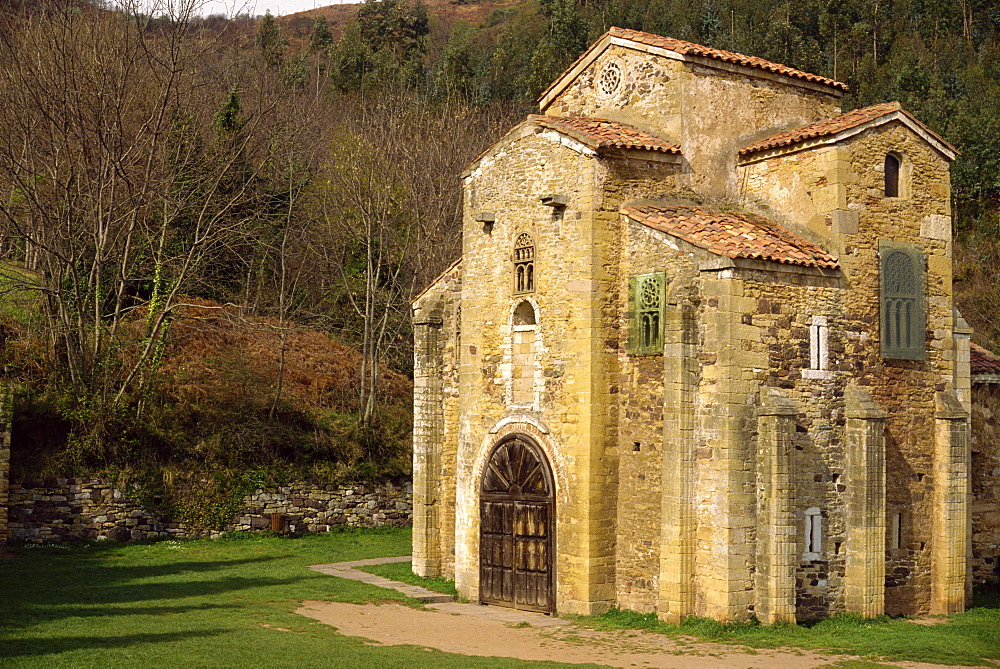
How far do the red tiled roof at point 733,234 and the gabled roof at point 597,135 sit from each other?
3.43ft

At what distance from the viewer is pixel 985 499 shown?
70.2 feet

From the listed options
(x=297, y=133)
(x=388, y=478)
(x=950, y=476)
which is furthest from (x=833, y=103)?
(x=297, y=133)

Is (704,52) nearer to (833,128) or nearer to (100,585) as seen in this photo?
(833,128)

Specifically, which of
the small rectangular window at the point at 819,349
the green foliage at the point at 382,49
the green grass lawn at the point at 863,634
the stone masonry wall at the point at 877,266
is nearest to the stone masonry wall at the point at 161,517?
the green grass lawn at the point at 863,634

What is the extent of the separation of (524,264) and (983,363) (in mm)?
9900

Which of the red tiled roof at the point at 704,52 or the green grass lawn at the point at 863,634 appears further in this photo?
the red tiled roof at the point at 704,52

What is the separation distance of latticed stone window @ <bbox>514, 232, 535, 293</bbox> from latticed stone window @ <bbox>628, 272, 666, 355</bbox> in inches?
76.2

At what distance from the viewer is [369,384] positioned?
113 ft

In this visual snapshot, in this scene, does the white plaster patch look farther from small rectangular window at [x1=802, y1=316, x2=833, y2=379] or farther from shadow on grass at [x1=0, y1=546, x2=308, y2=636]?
shadow on grass at [x1=0, y1=546, x2=308, y2=636]

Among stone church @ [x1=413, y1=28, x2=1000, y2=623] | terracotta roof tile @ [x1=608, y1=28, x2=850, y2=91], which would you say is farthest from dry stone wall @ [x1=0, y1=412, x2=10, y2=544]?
terracotta roof tile @ [x1=608, y1=28, x2=850, y2=91]

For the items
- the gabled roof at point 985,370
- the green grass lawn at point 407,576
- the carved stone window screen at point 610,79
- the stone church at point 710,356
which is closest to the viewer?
the stone church at point 710,356

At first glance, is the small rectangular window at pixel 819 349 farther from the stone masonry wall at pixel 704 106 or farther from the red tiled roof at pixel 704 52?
the red tiled roof at pixel 704 52

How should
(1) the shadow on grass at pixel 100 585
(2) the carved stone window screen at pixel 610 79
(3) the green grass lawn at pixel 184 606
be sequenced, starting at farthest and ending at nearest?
(2) the carved stone window screen at pixel 610 79
(1) the shadow on grass at pixel 100 585
(3) the green grass lawn at pixel 184 606

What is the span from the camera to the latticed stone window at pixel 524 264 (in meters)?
19.0
